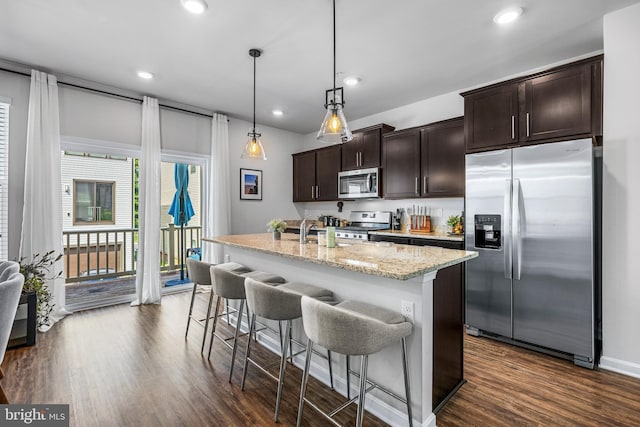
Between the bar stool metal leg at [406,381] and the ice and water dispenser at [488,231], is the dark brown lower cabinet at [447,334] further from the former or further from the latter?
the ice and water dispenser at [488,231]

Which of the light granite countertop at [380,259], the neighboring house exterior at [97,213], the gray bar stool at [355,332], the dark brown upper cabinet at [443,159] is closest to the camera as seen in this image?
the gray bar stool at [355,332]

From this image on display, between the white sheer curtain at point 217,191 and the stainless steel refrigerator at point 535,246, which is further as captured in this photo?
the white sheer curtain at point 217,191

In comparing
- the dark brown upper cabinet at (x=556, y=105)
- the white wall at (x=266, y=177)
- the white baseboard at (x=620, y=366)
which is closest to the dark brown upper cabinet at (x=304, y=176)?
the white wall at (x=266, y=177)

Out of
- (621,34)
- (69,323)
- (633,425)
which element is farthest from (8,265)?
(621,34)

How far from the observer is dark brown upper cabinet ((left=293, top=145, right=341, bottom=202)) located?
211 inches

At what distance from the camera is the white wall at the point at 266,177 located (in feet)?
17.2

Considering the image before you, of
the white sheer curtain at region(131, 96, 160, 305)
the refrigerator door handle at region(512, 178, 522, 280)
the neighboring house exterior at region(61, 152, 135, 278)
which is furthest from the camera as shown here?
the neighboring house exterior at region(61, 152, 135, 278)

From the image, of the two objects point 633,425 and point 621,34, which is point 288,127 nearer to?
point 621,34

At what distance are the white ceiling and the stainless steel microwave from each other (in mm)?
1252

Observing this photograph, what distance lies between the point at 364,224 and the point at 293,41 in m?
3.09

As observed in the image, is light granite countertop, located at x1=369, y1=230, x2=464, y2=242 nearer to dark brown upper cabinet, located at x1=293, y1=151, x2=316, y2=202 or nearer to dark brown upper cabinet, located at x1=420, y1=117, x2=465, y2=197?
dark brown upper cabinet, located at x1=420, y1=117, x2=465, y2=197

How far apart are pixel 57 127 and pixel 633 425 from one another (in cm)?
562

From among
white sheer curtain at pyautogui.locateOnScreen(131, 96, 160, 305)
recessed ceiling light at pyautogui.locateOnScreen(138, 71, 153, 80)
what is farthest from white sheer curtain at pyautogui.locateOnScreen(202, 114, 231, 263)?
recessed ceiling light at pyautogui.locateOnScreen(138, 71, 153, 80)

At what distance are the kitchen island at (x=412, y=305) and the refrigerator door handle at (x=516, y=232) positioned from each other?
1025mm
